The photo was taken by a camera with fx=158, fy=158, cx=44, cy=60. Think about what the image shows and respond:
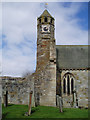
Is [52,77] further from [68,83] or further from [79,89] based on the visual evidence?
[79,89]

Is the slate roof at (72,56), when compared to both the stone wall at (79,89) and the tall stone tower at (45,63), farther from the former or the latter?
the tall stone tower at (45,63)

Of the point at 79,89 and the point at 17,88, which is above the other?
the point at 17,88

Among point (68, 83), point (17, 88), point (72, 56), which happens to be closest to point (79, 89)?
point (68, 83)

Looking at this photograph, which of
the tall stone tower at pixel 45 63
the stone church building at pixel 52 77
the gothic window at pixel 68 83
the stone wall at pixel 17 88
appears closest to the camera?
the stone wall at pixel 17 88

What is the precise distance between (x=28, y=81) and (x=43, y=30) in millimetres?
9578

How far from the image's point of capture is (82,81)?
25.2m

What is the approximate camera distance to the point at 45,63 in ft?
79.6

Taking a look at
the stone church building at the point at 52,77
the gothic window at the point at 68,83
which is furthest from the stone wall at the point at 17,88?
the gothic window at the point at 68,83

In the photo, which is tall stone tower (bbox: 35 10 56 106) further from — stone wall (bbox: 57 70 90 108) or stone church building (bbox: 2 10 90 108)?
stone wall (bbox: 57 70 90 108)

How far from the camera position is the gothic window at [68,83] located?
25.1 meters

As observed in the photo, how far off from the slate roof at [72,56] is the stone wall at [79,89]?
3.26ft

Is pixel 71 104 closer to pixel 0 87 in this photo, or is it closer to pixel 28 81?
pixel 28 81

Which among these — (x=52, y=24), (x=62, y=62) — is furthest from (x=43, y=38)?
(x=62, y=62)

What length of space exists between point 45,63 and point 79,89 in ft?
22.2
